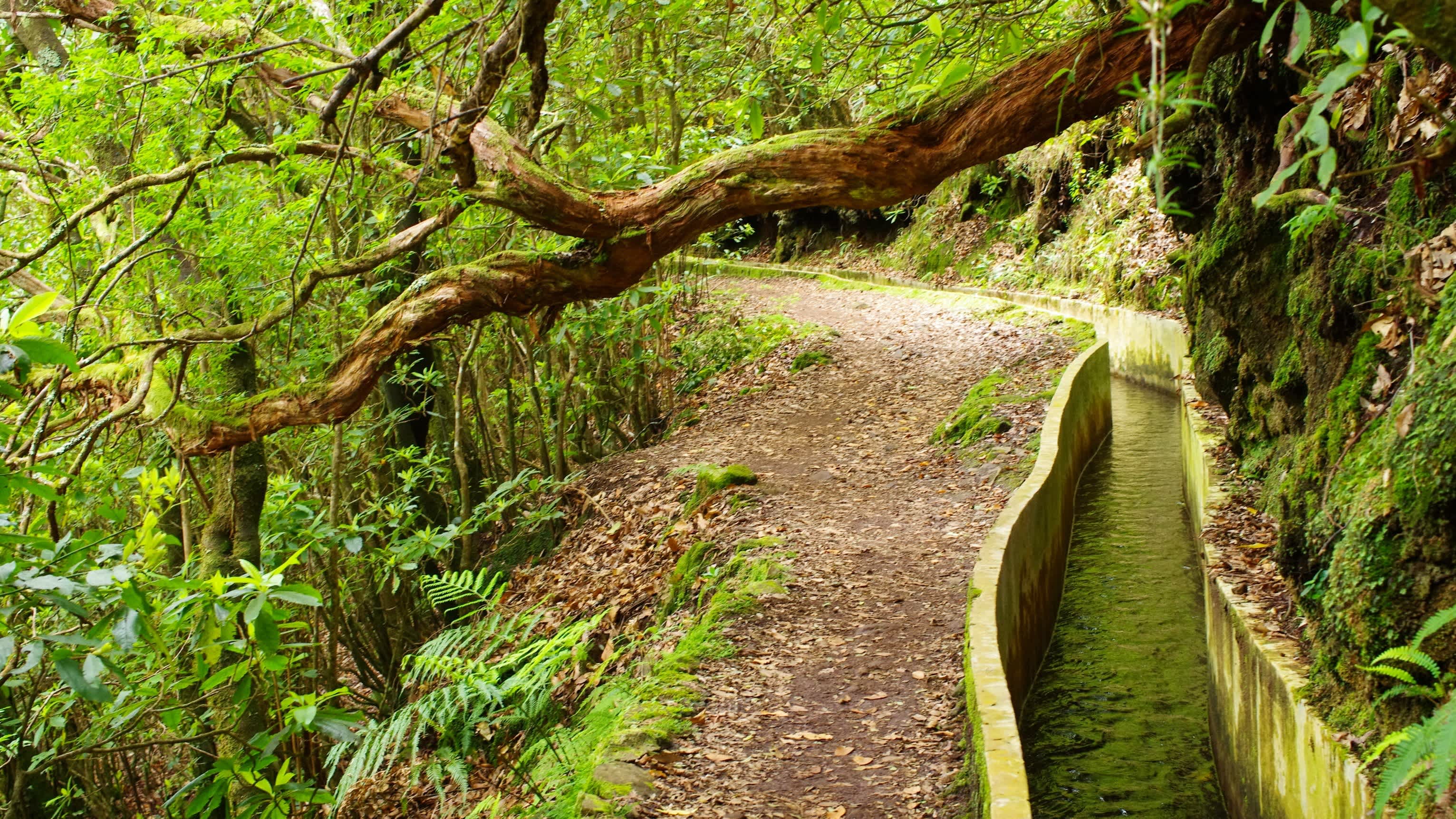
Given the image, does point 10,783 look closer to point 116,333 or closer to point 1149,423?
point 116,333

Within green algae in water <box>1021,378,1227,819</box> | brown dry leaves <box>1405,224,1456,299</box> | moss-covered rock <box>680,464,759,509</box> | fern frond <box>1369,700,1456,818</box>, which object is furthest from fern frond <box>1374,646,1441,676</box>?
moss-covered rock <box>680,464,759,509</box>

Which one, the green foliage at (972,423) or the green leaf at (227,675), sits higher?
the green leaf at (227,675)

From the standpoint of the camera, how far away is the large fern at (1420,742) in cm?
246

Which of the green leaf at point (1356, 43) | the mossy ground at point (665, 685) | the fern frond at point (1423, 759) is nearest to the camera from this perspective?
the green leaf at point (1356, 43)

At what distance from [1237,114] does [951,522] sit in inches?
168

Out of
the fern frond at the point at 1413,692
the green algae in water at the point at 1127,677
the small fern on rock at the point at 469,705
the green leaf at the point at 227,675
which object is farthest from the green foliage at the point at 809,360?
the green leaf at the point at 227,675

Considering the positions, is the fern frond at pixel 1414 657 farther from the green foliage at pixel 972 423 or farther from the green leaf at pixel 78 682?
the green foliage at pixel 972 423

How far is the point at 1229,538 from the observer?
709 cm

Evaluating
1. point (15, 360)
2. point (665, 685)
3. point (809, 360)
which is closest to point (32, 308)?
point (15, 360)

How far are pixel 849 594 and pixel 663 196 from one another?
3310 millimetres

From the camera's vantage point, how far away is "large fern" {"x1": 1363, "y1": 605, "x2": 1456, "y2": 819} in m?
2.46

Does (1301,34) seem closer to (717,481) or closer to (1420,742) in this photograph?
(1420,742)

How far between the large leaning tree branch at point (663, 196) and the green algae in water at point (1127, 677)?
410 centimetres

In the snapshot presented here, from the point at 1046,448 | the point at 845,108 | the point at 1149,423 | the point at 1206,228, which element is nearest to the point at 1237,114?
the point at 1206,228
